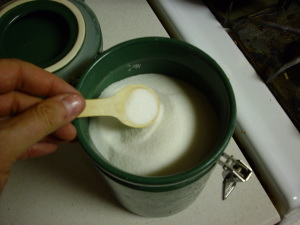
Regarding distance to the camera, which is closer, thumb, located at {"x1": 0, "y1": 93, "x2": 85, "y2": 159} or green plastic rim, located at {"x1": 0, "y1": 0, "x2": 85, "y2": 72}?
thumb, located at {"x1": 0, "y1": 93, "x2": 85, "y2": 159}

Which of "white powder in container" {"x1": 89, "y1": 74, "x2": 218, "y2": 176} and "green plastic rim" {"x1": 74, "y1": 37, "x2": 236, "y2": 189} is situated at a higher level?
"green plastic rim" {"x1": 74, "y1": 37, "x2": 236, "y2": 189}

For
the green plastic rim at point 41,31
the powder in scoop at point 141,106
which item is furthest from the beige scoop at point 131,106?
the green plastic rim at point 41,31

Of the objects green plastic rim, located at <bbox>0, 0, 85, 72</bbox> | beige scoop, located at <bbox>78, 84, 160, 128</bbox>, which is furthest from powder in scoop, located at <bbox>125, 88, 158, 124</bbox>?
green plastic rim, located at <bbox>0, 0, 85, 72</bbox>

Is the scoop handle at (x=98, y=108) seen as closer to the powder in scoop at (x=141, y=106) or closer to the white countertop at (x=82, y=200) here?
the powder in scoop at (x=141, y=106)

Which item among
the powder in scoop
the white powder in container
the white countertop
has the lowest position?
the white countertop

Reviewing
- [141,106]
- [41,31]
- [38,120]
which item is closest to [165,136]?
[141,106]

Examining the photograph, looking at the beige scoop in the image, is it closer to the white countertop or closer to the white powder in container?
the white powder in container

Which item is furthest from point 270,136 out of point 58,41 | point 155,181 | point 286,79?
point 58,41
